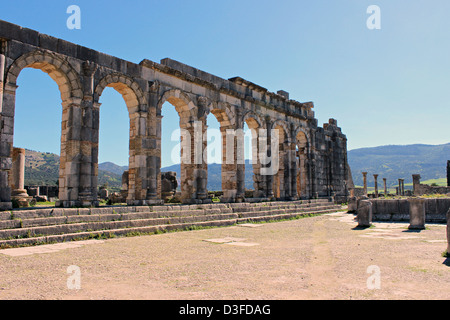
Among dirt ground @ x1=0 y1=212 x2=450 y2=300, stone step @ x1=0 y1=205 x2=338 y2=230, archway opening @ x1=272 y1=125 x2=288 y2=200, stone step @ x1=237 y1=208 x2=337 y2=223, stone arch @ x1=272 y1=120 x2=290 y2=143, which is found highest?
stone arch @ x1=272 y1=120 x2=290 y2=143

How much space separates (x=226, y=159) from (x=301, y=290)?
1207 centimetres

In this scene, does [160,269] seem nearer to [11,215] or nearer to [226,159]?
[11,215]

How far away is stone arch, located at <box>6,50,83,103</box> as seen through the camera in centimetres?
931

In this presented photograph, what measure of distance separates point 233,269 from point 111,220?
568 centimetres

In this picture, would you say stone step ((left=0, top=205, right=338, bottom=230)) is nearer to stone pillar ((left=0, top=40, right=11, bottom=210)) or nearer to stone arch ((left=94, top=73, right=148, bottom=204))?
stone pillar ((left=0, top=40, right=11, bottom=210))

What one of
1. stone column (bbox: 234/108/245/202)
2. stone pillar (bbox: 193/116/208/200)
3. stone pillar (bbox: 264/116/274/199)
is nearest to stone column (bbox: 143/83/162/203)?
stone pillar (bbox: 193/116/208/200)

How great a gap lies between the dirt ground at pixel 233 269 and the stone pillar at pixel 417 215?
2266 millimetres

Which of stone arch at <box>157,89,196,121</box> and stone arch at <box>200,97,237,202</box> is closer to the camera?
stone arch at <box>157,89,196,121</box>

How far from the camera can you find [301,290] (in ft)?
13.1

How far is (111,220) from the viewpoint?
32.1ft

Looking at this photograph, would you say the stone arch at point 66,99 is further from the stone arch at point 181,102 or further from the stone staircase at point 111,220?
the stone arch at point 181,102

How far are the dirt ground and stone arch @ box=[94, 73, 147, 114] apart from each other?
5638 millimetres

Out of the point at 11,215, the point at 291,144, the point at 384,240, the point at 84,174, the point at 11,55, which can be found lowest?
the point at 384,240

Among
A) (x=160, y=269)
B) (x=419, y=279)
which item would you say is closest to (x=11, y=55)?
(x=160, y=269)
